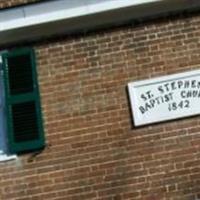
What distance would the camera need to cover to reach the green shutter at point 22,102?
880cm

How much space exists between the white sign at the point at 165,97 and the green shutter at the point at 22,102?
124 centimetres

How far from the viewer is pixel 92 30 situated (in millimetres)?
9086

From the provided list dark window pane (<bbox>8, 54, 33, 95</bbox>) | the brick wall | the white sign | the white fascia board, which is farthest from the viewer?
dark window pane (<bbox>8, 54, 33, 95</bbox>)

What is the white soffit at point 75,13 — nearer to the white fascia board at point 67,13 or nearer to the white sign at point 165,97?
the white fascia board at point 67,13

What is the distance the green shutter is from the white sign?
4.08 ft

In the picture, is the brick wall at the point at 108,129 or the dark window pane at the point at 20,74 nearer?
the brick wall at the point at 108,129

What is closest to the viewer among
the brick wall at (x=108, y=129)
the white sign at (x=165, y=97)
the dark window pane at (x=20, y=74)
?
the brick wall at (x=108, y=129)

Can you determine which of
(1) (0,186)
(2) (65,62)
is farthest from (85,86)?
(1) (0,186)

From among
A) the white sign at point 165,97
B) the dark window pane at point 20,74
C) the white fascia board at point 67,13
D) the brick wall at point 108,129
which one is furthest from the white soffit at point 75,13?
the white sign at point 165,97

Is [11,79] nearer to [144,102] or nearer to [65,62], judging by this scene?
[65,62]

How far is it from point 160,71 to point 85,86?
38.4 inches

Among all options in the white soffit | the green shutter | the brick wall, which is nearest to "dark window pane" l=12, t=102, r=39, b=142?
the green shutter

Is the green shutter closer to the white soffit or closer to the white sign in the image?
the white soffit

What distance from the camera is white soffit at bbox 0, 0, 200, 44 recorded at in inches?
347
